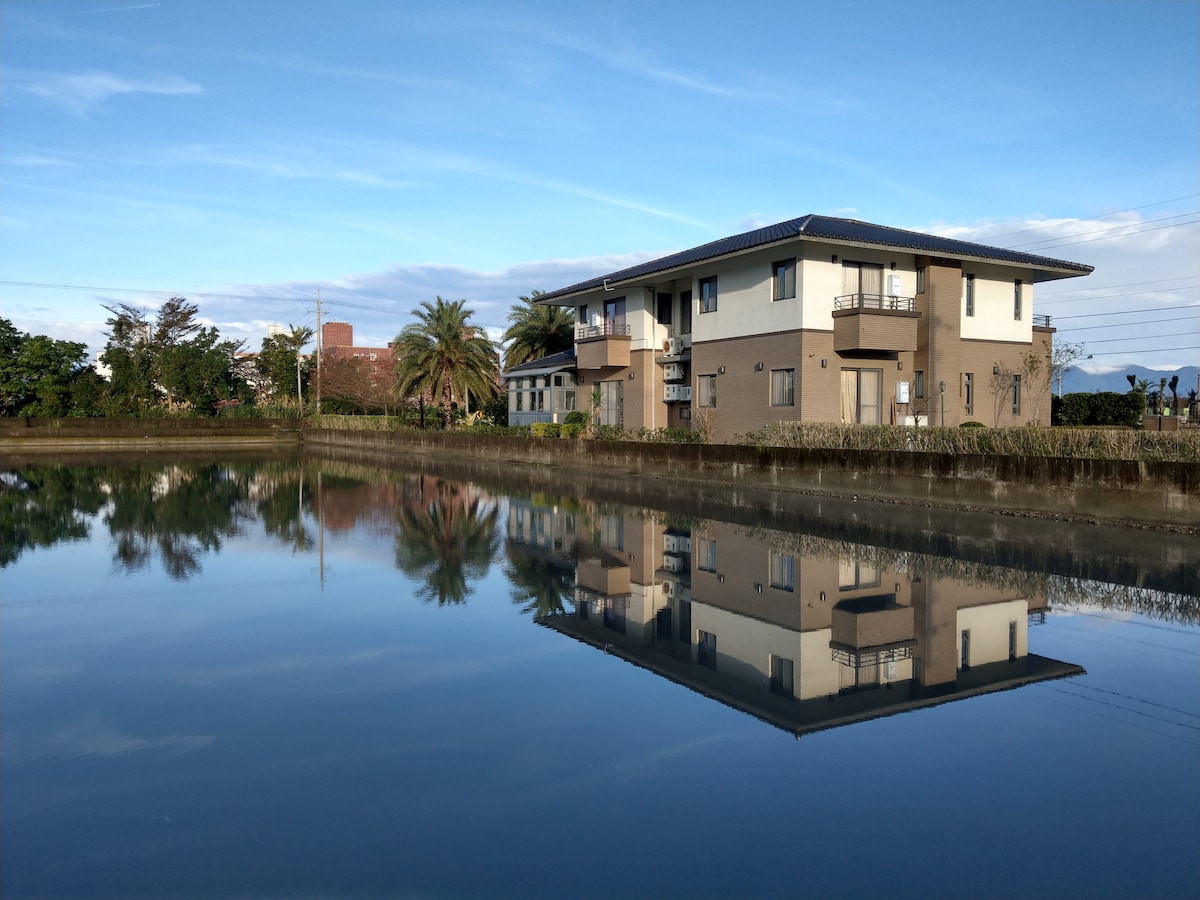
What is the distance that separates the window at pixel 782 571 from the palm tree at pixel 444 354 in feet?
129

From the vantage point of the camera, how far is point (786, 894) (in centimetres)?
395

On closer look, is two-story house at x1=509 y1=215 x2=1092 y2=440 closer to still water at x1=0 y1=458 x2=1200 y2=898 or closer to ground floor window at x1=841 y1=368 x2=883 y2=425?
ground floor window at x1=841 y1=368 x2=883 y2=425

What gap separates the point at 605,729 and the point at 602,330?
113 ft

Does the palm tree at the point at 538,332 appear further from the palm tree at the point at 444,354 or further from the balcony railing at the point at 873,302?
the balcony railing at the point at 873,302

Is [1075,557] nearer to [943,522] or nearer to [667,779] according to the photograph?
[943,522]

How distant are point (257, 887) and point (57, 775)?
2149 millimetres

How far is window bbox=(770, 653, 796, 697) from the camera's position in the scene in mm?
6897

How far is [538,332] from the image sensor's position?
54.7m

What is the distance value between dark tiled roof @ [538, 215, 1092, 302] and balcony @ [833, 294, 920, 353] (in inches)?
74.9

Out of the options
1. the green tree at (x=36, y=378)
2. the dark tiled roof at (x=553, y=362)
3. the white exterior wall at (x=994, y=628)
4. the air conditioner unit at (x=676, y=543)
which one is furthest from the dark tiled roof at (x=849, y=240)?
the green tree at (x=36, y=378)

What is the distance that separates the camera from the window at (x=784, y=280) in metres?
29.2

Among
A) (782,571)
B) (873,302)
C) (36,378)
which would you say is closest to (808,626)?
(782,571)

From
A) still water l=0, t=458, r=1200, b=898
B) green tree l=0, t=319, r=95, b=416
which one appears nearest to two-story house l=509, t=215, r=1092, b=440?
still water l=0, t=458, r=1200, b=898

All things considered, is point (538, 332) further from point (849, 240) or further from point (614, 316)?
point (849, 240)
